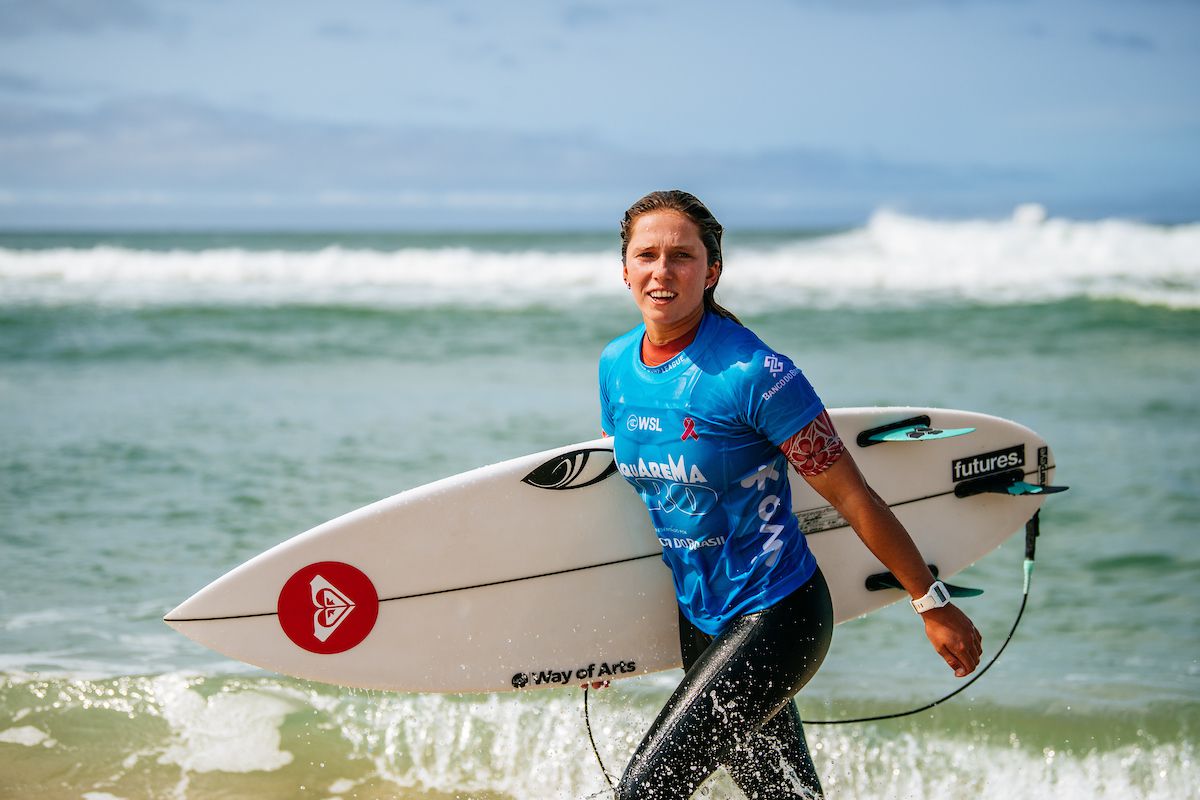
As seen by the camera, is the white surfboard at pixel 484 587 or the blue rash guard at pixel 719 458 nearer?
the blue rash guard at pixel 719 458

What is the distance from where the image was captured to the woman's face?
212cm

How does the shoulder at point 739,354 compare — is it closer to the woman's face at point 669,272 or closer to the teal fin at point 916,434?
the woman's face at point 669,272

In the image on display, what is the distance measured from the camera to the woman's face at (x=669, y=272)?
212cm

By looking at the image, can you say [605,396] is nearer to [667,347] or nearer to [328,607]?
[667,347]

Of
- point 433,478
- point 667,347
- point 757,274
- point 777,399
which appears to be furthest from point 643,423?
point 757,274

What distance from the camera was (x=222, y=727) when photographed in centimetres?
364

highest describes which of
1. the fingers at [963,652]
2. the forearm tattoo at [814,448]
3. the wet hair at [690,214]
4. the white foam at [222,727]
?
the wet hair at [690,214]

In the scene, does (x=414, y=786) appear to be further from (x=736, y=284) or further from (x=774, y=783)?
(x=736, y=284)

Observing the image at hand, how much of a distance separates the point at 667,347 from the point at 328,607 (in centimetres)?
120

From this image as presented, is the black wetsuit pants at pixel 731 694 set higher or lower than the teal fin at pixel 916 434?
lower

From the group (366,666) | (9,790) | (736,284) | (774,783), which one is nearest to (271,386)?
(9,790)

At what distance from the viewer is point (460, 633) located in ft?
9.30

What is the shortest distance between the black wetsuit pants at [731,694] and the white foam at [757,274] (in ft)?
50.3

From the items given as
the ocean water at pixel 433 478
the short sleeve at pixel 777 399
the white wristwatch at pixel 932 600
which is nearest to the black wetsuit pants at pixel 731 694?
the white wristwatch at pixel 932 600
